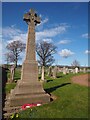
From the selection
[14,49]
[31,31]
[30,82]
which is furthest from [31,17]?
[14,49]

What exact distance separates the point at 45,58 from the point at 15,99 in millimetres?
47412

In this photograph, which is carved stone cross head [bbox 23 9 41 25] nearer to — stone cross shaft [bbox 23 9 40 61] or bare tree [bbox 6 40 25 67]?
stone cross shaft [bbox 23 9 40 61]

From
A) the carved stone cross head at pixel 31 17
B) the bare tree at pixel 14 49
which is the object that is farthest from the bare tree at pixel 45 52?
the carved stone cross head at pixel 31 17

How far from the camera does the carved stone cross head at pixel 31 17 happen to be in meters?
10.0

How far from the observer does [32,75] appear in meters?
9.41

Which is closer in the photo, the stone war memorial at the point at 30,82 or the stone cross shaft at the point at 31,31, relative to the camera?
the stone war memorial at the point at 30,82

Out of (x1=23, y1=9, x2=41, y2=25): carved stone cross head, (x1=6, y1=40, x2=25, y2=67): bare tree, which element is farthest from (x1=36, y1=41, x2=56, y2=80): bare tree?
(x1=23, y1=9, x2=41, y2=25): carved stone cross head

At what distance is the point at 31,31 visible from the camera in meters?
9.88

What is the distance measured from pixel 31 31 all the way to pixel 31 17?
950mm

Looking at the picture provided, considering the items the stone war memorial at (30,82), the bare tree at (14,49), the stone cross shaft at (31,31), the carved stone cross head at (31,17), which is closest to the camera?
the stone war memorial at (30,82)

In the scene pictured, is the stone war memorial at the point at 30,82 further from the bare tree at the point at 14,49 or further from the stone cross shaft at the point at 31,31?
the bare tree at the point at 14,49

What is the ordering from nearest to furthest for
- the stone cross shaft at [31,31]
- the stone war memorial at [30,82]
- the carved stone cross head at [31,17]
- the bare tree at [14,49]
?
the stone war memorial at [30,82], the stone cross shaft at [31,31], the carved stone cross head at [31,17], the bare tree at [14,49]

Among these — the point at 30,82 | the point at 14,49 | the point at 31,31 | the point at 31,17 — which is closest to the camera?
the point at 30,82

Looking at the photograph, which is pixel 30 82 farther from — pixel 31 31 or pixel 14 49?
pixel 14 49
